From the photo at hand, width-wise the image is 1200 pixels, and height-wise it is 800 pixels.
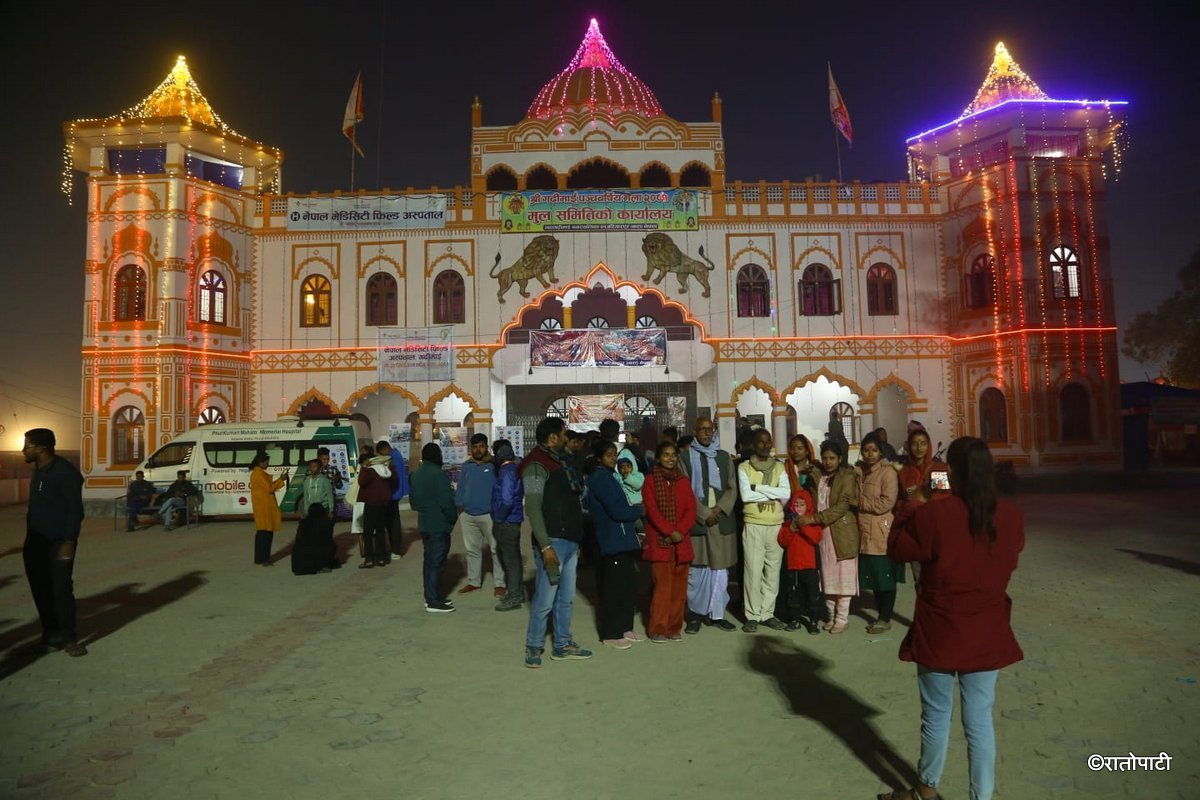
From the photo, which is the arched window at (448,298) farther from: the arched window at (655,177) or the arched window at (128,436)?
the arched window at (128,436)

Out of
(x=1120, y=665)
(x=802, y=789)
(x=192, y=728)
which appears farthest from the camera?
(x=1120, y=665)

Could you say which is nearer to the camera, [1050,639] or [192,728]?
[192,728]

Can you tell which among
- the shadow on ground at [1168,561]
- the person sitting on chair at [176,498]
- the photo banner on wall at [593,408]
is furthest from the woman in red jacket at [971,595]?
the photo banner on wall at [593,408]

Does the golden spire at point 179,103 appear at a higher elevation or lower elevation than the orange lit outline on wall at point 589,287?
higher

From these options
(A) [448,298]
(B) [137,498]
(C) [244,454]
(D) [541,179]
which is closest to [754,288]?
(D) [541,179]

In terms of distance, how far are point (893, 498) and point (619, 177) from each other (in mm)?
18389

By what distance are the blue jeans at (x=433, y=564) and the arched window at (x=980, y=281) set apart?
19.0 meters

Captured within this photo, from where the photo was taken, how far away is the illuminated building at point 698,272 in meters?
20.8

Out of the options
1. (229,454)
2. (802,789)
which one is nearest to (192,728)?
(802,789)

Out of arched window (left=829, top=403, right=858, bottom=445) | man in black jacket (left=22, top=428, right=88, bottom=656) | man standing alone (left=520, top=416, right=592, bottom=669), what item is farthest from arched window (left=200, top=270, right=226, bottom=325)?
man standing alone (left=520, top=416, right=592, bottom=669)

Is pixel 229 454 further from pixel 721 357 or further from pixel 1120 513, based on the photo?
pixel 1120 513

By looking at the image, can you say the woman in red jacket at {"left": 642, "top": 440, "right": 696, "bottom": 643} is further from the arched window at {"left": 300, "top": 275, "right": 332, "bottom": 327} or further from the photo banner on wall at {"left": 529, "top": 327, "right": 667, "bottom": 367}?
the arched window at {"left": 300, "top": 275, "right": 332, "bottom": 327}

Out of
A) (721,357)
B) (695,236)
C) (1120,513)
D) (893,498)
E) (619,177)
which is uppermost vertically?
(619,177)

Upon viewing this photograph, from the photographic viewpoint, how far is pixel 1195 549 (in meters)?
10.0
